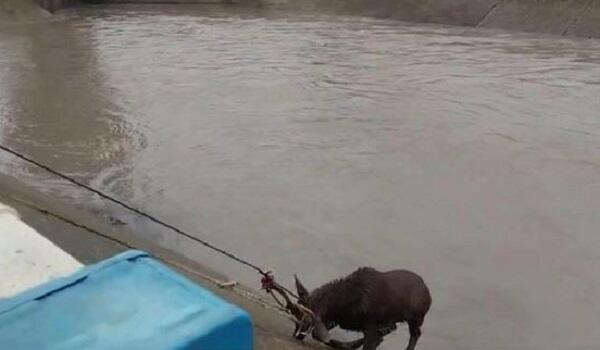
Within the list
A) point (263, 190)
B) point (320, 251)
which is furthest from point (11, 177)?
point (320, 251)

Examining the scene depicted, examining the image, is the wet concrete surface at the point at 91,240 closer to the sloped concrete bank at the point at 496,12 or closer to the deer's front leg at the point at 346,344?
the deer's front leg at the point at 346,344

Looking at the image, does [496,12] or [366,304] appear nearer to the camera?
[366,304]

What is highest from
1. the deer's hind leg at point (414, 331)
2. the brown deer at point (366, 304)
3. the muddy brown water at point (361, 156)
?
the brown deer at point (366, 304)

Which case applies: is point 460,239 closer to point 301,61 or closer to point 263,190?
point 263,190

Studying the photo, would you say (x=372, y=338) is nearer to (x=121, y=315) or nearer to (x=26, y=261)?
(x=26, y=261)

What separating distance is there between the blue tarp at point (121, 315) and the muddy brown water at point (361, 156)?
3390 millimetres

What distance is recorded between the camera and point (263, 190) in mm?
9188

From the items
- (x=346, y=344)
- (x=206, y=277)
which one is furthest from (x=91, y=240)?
(x=346, y=344)

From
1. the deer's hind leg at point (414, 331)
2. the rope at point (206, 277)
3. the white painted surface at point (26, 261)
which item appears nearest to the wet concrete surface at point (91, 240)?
the rope at point (206, 277)

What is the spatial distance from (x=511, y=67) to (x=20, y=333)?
15606mm

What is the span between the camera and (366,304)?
5023 mm

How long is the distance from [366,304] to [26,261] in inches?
89.1

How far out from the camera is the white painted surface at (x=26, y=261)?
10.4 ft

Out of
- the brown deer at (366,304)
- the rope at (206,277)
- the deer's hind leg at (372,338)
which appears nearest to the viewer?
the brown deer at (366,304)
